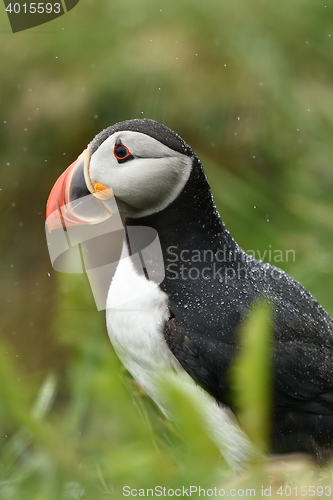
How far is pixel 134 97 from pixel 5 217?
0.98 metres

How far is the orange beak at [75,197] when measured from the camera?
3.53 ft

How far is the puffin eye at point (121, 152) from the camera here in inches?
41.2

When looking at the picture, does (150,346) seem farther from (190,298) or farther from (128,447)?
(128,447)

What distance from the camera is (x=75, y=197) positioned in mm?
1086

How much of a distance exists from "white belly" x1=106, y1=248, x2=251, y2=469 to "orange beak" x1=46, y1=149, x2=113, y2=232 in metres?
0.21

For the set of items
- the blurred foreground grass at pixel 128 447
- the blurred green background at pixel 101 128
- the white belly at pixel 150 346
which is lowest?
the white belly at pixel 150 346

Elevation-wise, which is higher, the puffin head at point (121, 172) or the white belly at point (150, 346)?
the puffin head at point (121, 172)

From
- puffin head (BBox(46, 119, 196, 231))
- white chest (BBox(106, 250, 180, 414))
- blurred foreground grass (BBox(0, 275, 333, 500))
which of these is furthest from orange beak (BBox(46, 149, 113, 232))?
blurred foreground grass (BBox(0, 275, 333, 500))

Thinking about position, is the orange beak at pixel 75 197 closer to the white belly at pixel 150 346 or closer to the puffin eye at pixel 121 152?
the puffin eye at pixel 121 152

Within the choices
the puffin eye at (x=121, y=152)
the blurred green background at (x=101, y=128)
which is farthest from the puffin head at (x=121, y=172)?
the blurred green background at (x=101, y=128)

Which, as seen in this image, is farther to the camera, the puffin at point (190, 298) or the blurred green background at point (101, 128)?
the puffin at point (190, 298)

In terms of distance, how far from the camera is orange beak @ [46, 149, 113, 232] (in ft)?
A: 3.53

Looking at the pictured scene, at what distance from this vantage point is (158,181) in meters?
1.09

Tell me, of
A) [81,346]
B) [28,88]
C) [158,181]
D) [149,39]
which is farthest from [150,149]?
[28,88]
